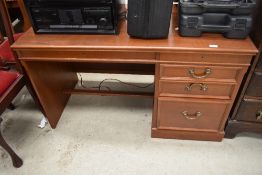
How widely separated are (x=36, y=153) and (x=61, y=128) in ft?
0.81

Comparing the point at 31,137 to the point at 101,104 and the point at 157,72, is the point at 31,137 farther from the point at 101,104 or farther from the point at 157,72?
the point at 157,72

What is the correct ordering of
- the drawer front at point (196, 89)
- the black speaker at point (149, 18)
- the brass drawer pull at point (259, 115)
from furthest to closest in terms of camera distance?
the brass drawer pull at point (259, 115)
the drawer front at point (196, 89)
the black speaker at point (149, 18)

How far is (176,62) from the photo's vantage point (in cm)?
106

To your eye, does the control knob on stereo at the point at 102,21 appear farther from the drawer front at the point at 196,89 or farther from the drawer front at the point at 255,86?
the drawer front at the point at 255,86

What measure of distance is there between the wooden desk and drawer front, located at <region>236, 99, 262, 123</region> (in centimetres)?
10

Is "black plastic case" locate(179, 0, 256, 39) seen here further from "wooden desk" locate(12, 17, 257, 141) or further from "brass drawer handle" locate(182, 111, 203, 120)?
"brass drawer handle" locate(182, 111, 203, 120)

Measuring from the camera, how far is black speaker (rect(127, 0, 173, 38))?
0.93 meters

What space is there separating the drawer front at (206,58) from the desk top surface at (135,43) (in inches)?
1.6

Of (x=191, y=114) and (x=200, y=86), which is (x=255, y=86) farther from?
(x=191, y=114)

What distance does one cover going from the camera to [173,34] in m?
1.09

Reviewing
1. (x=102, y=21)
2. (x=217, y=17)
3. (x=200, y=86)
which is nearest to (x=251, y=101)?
(x=200, y=86)

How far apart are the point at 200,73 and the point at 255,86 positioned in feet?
1.03

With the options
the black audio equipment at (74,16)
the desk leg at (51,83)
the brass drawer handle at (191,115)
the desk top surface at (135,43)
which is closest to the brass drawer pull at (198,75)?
the desk top surface at (135,43)

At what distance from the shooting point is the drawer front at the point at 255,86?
108cm
